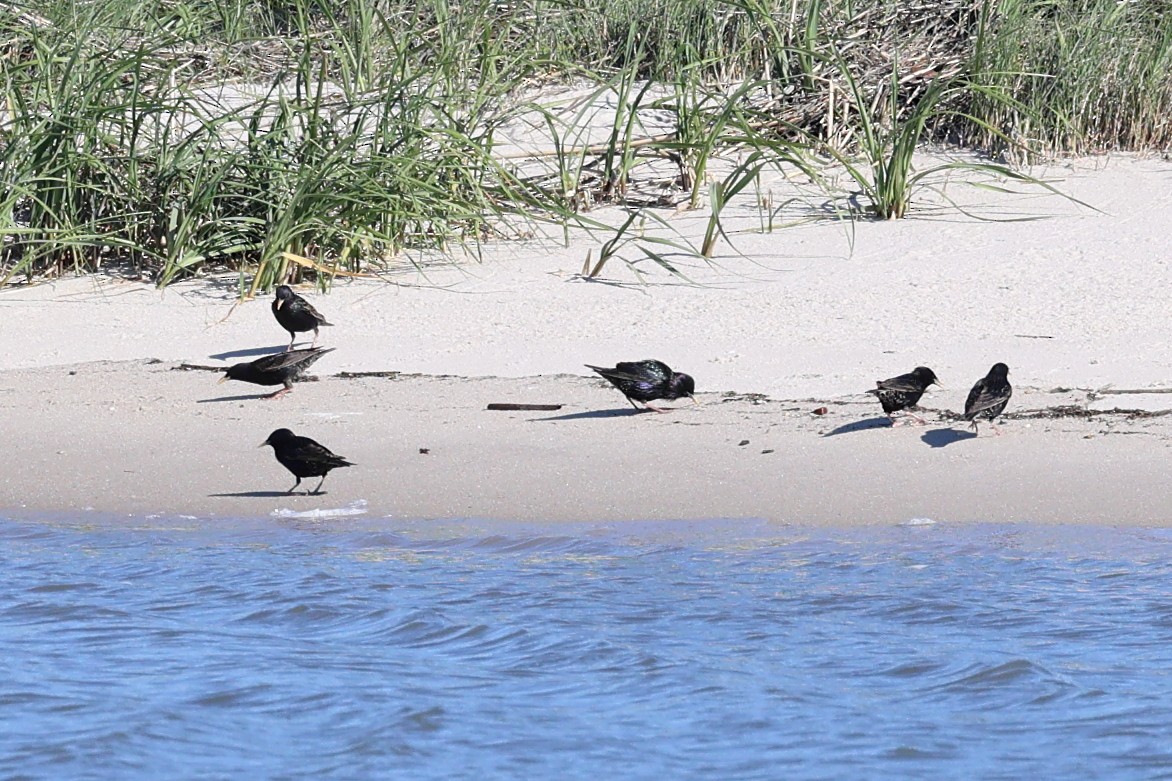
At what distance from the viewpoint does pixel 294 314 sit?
28.6 ft

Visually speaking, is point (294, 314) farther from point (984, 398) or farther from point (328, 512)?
point (984, 398)

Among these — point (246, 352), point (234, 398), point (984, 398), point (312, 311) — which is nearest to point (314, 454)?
point (234, 398)

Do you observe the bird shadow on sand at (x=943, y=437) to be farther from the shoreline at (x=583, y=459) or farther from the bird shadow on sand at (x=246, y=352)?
the bird shadow on sand at (x=246, y=352)

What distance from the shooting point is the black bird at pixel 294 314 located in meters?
8.69

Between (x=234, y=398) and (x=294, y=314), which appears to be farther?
(x=294, y=314)

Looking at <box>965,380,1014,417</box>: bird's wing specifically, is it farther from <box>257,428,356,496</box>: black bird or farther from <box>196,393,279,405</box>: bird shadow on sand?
<box>196,393,279,405</box>: bird shadow on sand

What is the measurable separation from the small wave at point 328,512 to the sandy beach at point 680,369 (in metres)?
0.04

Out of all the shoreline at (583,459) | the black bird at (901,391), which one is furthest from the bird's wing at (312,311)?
the black bird at (901,391)

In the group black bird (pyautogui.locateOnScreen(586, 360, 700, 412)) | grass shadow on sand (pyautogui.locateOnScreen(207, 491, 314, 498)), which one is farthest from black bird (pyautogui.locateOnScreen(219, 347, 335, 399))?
black bird (pyautogui.locateOnScreen(586, 360, 700, 412))

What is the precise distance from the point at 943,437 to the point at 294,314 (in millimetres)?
3352

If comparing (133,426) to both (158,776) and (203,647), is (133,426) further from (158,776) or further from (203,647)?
(158,776)

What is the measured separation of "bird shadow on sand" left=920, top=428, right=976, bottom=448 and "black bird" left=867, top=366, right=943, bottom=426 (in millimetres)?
91

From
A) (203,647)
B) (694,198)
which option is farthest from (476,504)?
(694,198)

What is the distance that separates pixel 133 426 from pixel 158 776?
3635mm
